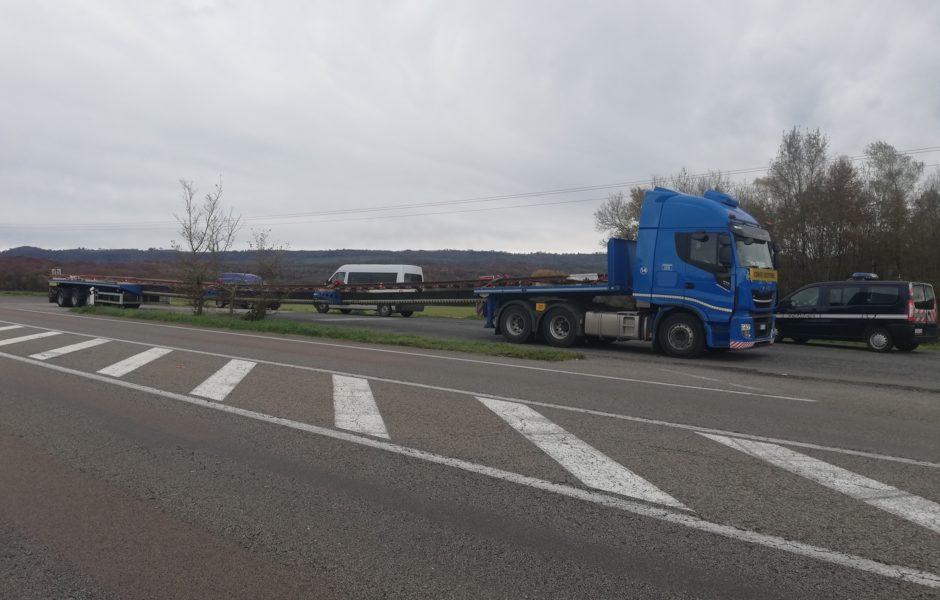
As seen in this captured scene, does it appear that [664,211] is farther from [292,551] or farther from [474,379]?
[292,551]

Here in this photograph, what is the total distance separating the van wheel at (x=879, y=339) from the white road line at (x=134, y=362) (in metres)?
17.3

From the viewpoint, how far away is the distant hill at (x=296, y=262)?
27359 mm

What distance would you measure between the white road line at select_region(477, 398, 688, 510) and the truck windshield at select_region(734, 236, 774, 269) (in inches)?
349

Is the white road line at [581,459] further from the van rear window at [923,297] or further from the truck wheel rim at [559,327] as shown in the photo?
the van rear window at [923,297]

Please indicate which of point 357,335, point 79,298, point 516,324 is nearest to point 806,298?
point 516,324

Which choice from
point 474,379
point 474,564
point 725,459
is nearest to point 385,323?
point 474,379

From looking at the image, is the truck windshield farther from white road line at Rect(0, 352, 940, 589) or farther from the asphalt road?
white road line at Rect(0, 352, 940, 589)

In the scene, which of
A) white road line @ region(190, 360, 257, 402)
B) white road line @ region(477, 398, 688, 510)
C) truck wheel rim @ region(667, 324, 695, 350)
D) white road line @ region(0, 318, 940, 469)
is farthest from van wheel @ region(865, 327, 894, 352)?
white road line @ region(190, 360, 257, 402)

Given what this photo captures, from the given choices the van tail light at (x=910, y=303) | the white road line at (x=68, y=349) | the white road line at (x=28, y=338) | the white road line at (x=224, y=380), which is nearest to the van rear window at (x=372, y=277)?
the white road line at (x=28, y=338)

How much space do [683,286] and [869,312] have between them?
6137 mm

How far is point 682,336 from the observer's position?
51.1 ft

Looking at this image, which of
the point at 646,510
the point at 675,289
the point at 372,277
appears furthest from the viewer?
the point at 372,277

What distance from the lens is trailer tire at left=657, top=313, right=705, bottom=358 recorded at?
1531cm

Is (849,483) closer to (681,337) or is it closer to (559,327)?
(681,337)
